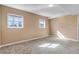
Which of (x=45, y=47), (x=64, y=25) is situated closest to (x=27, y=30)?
(x=45, y=47)

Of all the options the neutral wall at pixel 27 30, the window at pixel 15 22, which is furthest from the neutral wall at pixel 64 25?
the window at pixel 15 22

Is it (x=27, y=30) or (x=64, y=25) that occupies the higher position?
(x=64, y=25)

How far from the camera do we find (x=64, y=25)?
135 inches

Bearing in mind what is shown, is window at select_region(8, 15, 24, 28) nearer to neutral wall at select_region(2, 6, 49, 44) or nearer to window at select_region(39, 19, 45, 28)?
neutral wall at select_region(2, 6, 49, 44)

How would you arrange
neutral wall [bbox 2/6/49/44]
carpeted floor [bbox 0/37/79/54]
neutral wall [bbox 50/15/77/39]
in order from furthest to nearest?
1. neutral wall [bbox 2/6/49/44]
2. neutral wall [bbox 50/15/77/39]
3. carpeted floor [bbox 0/37/79/54]

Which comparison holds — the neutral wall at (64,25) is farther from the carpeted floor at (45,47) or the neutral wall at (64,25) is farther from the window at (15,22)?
the window at (15,22)

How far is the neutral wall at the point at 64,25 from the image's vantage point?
3348 mm

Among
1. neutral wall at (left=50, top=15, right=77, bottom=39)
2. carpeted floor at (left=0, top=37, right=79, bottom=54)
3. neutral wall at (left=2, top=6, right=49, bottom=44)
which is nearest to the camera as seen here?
carpeted floor at (left=0, top=37, right=79, bottom=54)

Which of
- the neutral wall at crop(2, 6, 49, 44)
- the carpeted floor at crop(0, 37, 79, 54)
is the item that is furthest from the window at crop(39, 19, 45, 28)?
the carpeted floor at crop(0, 37, 79, 54)

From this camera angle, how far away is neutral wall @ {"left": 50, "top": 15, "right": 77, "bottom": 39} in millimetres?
3348

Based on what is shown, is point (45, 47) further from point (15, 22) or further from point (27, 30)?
point (15, 22)

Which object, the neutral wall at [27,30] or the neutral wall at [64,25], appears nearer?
the neutral wall at [64,25]
